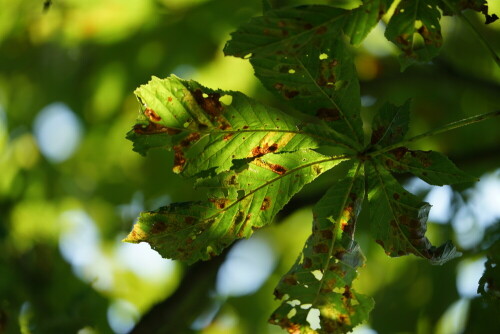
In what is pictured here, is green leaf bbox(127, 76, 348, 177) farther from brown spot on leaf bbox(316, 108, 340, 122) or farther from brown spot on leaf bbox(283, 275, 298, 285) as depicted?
brown spot on leaf bbox(283, 275, 298, 285)

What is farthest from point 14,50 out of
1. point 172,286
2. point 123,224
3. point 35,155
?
point 172,286

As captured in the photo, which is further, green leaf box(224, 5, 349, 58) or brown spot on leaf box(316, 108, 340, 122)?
brown spot on leaf box(316, 108, 340, 122)

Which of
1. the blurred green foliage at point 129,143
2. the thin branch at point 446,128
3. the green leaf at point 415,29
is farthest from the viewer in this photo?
the blurred green foliage at point 129,143

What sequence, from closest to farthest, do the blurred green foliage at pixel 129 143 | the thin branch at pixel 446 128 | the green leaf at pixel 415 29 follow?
1. the thin branch at pixel 446 128
2. the green leaf at pixel 415 29
3. the blurred green foliage at pixel 129 143

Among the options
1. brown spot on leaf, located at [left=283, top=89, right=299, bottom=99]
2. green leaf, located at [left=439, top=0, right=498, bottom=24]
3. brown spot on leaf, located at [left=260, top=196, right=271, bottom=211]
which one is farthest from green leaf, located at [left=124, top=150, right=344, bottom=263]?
green leaf, located at [left=439, top=0, right=498, bottom=24]

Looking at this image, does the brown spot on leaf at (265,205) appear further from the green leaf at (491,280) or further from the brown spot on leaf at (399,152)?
the green leaf at (491,280)

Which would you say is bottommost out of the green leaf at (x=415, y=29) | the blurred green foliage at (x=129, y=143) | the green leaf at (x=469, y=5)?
the blurred green foliage at (x=129, y=143)

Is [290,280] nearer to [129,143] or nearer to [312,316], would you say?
[312,316]

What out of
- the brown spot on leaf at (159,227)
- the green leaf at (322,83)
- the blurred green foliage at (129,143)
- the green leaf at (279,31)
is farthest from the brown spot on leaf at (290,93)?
the blurred green foliage at (129,143)
